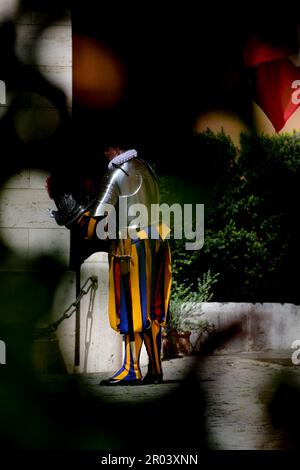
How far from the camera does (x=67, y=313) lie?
20.7ft

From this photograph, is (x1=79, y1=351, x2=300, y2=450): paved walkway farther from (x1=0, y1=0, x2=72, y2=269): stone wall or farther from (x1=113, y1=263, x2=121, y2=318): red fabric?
(x1=0, y1=0, x2=72, y2=269): stone wall

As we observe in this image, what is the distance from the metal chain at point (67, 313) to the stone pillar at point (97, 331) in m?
0.05

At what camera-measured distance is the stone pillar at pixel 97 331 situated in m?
6.44

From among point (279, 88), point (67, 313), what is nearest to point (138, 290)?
point (67, 313)

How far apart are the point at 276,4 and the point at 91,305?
5.02m

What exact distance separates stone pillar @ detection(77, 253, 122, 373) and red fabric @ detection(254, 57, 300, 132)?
4.01 m

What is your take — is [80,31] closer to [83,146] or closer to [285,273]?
[83,146]

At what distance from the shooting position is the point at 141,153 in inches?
380

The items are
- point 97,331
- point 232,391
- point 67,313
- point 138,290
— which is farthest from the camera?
point 97,331

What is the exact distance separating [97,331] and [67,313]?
0.99 ft

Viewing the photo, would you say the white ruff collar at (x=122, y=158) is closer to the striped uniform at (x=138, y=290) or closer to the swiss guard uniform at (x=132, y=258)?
the swiss guard uniform at (x=132, y=258)

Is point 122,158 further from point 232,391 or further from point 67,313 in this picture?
point 232,391

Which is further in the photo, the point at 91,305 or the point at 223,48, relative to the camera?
the point at 223,48
